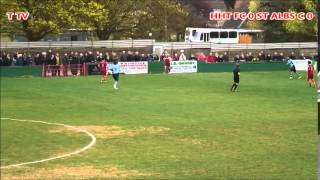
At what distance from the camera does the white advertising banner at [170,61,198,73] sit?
51.8 metres

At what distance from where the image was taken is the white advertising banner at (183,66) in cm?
5184

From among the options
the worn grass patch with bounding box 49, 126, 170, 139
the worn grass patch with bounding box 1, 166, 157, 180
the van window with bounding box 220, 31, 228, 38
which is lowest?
the worn grass patch with bounding box 1, 166, 157, 180

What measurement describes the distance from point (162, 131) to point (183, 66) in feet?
101

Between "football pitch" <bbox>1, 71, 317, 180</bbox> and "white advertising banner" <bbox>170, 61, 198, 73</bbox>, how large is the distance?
12560 mm

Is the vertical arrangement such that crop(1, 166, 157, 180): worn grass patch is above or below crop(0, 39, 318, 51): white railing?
below

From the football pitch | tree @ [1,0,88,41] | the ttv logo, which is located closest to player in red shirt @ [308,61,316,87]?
the football pitch

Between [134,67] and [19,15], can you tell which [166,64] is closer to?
[134,67]

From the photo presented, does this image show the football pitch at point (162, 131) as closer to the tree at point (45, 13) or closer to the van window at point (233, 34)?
the tree at point (45, 13)

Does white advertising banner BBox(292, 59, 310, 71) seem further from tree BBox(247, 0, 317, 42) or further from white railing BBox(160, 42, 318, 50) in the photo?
white railing BBox(160, 42, 318, 50)

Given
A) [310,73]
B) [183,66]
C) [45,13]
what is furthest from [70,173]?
[45,13]

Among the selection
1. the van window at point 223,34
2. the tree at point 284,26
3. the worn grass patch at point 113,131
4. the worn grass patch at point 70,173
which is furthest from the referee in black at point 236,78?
the van window at point 223,34

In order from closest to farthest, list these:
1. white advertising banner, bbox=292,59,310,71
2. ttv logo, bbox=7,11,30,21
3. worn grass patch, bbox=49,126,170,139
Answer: worn grass patch, bbox=49,126,170,139 → white advertising banner, bbox=292,59,310,71 → ttv logo, bbox=7,11,30,21

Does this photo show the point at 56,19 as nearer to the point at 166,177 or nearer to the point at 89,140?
the point at 89,140

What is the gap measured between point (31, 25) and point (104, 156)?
4141 cm
